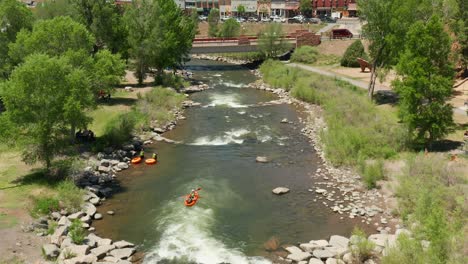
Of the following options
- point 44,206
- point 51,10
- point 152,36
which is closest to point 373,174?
point 44,206

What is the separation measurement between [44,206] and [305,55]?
6431cm

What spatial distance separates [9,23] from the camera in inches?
1971

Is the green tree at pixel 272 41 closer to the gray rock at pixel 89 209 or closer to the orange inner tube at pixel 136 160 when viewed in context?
the orange inner tube at pixel 136 160

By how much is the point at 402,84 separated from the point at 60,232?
27.7 metres

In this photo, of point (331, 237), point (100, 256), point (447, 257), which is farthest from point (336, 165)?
point (100, 256)

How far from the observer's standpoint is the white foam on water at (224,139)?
148 ft

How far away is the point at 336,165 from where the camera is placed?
3803 centimetres

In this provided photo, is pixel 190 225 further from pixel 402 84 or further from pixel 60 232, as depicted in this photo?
pixel 402 84

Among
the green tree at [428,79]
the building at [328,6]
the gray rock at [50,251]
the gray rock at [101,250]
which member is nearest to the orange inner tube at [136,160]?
the gray rock at [101,250]

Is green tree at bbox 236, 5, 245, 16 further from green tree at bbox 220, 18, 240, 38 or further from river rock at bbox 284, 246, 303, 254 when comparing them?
river rock at bbox 284, 246, 303, 254

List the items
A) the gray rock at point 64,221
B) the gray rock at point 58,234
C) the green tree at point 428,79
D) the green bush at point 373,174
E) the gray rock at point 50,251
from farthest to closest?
the green tree at point 428,79 < the green bush at point 373,174 < the gray rock at point 64,221 < the gray rock at point 58,234 < the gray rock at point 50,251

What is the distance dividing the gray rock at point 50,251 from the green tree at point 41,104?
9.55 m

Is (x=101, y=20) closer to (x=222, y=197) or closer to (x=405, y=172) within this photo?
(x=222, y=197)

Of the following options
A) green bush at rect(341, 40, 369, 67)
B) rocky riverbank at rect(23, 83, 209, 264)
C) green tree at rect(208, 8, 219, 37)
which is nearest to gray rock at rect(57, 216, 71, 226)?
rocky riverbank at rect(23, 83, 209, 264)
